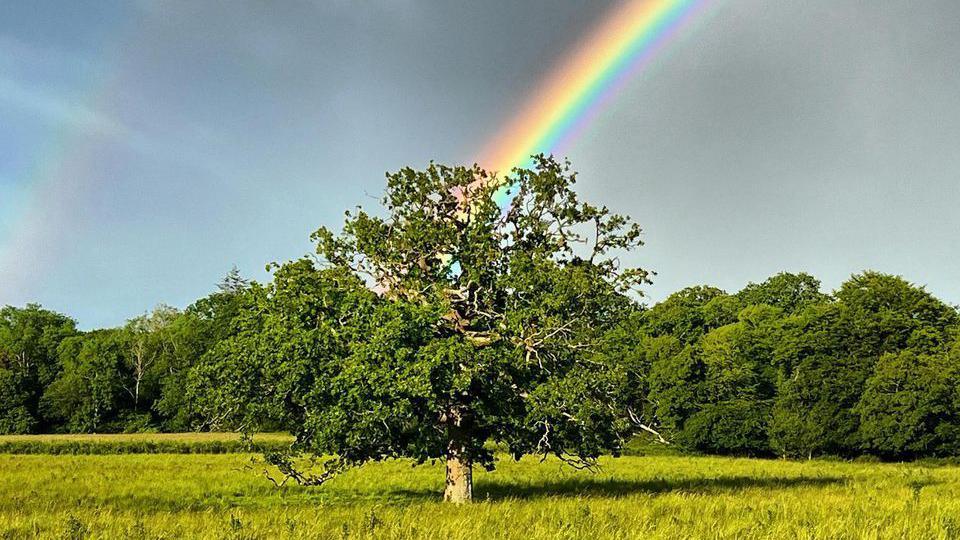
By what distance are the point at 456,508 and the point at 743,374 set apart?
5768 cm

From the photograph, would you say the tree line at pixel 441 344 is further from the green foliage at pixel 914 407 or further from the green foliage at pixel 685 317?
the green foliage at pixel 685 317

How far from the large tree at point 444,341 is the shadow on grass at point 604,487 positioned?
3.80 metres

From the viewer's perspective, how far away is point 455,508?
18.6m

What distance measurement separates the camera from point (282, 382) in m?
20.1

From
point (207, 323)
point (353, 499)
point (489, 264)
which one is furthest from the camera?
point (207, 323)

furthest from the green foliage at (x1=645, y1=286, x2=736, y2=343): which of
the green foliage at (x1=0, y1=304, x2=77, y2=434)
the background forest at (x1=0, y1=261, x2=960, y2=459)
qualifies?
the green foliage at (x1=0, y1=304, x2=77, y2=434)

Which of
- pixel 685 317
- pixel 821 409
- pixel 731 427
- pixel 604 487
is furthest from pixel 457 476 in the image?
pixel 685 317

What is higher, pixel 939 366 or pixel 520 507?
pixel 939 366

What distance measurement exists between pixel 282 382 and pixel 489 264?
6.65 metres

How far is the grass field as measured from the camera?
547 inches

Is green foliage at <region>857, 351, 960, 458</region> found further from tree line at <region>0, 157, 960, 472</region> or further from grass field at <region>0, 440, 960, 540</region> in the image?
tree line at <region>0, 157, 960, 472</region>

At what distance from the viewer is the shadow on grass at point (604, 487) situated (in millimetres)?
24906

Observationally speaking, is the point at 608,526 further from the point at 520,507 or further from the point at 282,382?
the point at 282,382

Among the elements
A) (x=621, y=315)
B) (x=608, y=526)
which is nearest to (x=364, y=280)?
(x=621, y=315)
